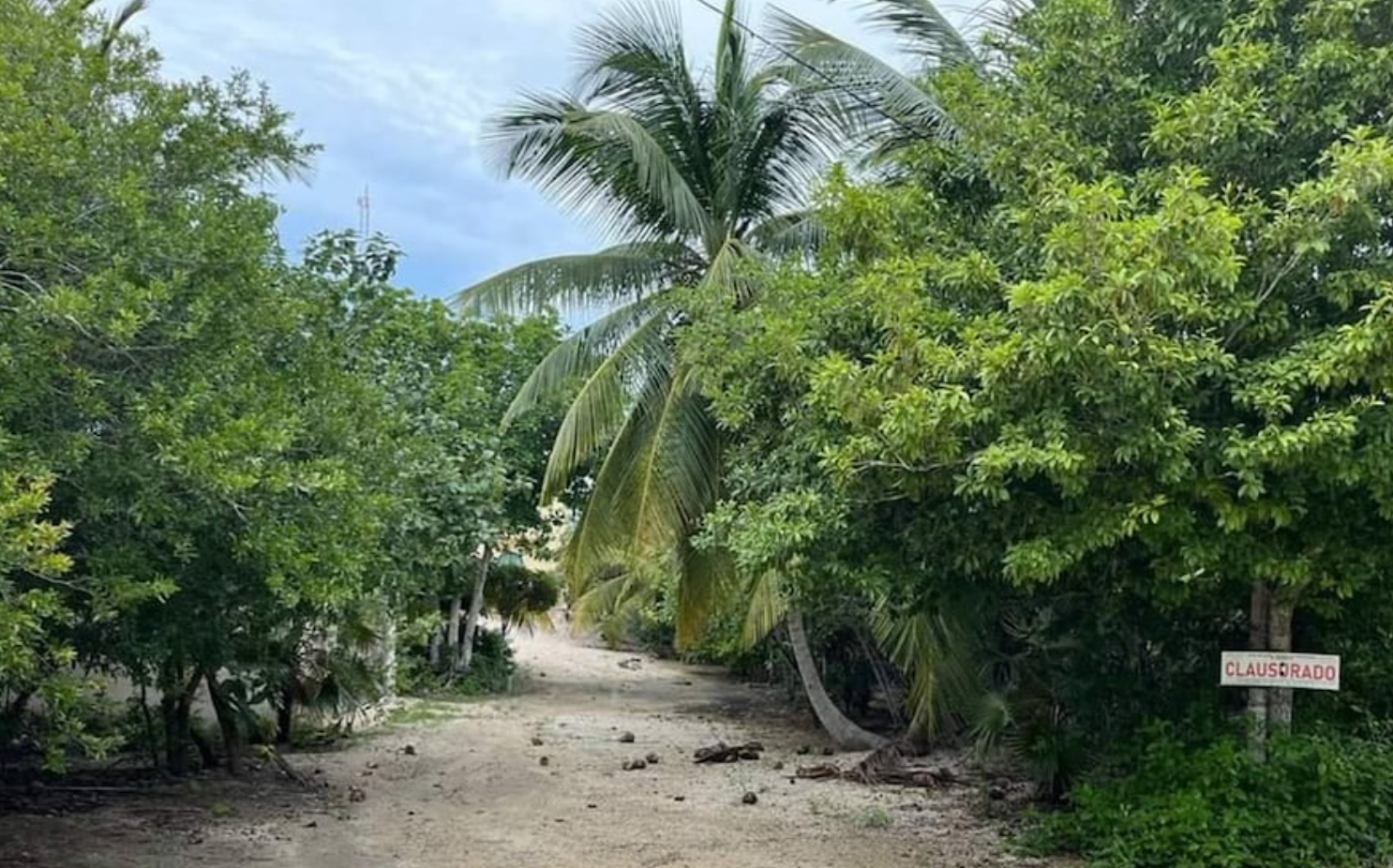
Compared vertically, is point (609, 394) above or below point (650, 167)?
below

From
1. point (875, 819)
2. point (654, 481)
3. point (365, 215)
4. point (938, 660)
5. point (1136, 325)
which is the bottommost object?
point (875, 819)

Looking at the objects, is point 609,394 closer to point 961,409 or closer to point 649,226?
point 649,226

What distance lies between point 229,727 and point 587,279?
5855 mm

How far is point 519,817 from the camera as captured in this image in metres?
8.24

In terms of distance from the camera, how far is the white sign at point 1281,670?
6.36m

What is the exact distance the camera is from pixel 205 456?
4633 mm

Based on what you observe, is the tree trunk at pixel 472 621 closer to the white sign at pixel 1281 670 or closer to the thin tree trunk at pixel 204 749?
the thin tree trunk at pixel 204 749

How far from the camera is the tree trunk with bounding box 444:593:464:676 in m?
18.9

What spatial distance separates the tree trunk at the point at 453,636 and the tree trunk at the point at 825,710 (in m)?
8.02

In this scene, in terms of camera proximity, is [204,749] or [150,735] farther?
[204,749]

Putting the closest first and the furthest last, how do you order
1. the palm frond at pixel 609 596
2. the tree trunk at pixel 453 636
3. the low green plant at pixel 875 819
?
the low green plant at pixel 875 819
the tree trunk at pixel 453 636
the palm frond at pixel 609 596

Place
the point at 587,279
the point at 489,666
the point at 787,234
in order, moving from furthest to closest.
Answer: the point at 489,666 < the point at 587,279 < the point at 787,234

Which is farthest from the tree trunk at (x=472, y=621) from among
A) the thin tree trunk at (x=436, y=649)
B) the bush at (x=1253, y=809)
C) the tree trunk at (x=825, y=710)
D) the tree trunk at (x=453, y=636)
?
the bush at (x=1253, y=809)

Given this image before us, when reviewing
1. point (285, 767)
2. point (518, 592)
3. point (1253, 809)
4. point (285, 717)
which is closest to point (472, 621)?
point (518, 592)
